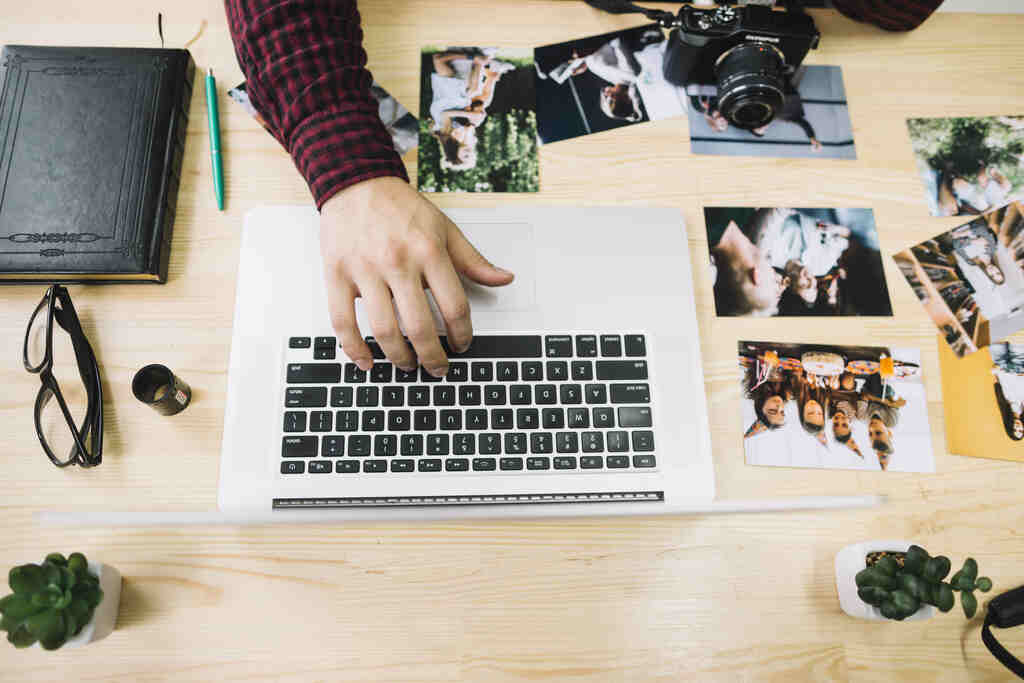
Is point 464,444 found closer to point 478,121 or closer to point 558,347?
point 558,347

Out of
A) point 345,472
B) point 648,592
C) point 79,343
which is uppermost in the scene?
point 79,343

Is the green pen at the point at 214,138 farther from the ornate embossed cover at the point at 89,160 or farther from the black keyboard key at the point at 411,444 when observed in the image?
the black keyboard key at the point at 411,444

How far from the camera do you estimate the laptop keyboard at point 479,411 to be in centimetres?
56

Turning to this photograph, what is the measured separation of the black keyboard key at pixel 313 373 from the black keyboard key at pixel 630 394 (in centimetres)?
28

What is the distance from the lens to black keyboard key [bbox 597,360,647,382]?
59 centimetres

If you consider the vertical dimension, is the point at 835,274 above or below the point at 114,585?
above

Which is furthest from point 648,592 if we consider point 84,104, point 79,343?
point 84,104

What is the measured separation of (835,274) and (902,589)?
0.34 metres

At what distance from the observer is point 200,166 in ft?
2.27

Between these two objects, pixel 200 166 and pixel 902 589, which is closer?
pixel 902 589

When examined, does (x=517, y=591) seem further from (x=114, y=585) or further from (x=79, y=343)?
(x=79, y=343)

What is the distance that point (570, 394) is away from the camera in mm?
583

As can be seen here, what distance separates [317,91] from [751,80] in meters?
0.49

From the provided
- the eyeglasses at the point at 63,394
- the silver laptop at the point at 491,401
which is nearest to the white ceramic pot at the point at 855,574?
Answer: the silver laptop at the point at 491,401
